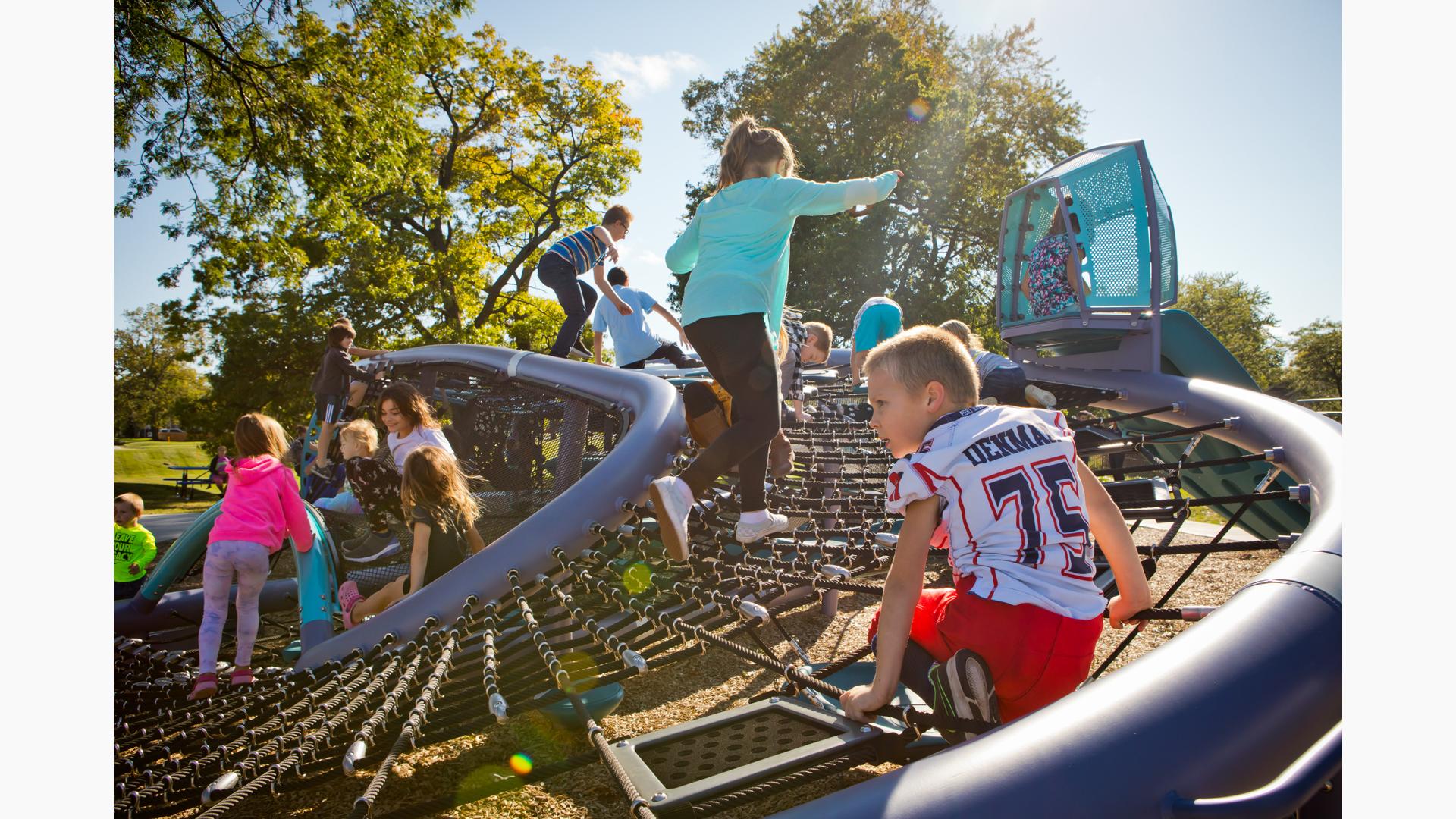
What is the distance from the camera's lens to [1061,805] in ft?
3.12

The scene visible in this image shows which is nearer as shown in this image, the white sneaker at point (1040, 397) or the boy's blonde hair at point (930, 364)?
the boy's blonde hair at point (930, 364)

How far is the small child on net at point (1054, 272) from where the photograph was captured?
16.0 feet

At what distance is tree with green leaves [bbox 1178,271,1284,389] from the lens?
18141 mm

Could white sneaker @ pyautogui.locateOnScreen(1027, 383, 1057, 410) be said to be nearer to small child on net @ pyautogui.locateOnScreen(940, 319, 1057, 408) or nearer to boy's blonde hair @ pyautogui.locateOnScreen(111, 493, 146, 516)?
→ small child on net @ pyautogui.locateOnScreen(940, 319, 1057, 408)

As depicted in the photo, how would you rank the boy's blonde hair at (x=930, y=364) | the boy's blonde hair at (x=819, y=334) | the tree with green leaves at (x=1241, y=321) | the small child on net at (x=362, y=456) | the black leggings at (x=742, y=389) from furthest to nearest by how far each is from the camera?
1. the tree with green leaves at (x=1241, y=321)
2. the boy's blonde hair at (x=819, y=334)
3. the small child on net at (x=362, y=456)
4. the black leggings at (x=742, y=389)
5. the boy's blonde hair at (x=930, y=364)

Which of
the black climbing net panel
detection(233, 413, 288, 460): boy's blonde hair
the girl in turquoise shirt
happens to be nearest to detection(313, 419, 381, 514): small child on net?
detection(233, 413, 288, 460): boy's blonde hair

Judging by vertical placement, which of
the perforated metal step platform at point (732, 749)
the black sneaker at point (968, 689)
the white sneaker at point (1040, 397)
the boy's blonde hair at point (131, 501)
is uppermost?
the white sneaker at point (1040, 397)

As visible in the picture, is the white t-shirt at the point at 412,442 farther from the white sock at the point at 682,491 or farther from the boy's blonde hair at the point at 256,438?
the white sock at the point at 682,491

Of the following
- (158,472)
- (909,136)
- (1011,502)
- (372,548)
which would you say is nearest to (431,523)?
(372,548)

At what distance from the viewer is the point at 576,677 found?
193cm

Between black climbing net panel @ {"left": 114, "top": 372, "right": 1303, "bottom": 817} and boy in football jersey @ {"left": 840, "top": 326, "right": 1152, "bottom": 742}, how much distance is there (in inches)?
4.0

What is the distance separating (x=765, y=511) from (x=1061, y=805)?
1544mm

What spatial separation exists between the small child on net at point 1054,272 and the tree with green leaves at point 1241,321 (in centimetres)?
1198

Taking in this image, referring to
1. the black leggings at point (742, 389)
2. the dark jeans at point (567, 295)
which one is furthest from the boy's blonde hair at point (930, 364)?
the dark jeans at point (567, 295)
